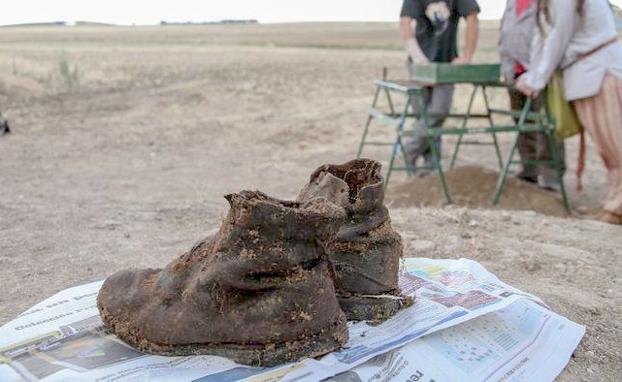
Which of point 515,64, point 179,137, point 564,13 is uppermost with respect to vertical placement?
point 564,13

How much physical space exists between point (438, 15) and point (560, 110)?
1.39 meters

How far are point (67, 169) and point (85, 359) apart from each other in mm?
4470

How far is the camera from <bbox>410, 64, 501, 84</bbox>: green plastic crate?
15.1ft

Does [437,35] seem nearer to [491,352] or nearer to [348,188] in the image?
[348,188]

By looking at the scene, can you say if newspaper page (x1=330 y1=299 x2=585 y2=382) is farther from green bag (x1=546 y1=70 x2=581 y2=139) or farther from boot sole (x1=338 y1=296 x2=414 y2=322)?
green bag (x1=546 y1=70 x2=581 y2=139)

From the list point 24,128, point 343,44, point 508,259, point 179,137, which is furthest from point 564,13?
point 343,44

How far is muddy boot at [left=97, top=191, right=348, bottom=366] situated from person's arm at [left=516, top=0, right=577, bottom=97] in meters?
3.20

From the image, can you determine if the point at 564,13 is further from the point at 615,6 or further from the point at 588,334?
the point at 588,334

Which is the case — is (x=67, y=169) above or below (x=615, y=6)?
below

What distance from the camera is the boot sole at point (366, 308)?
6.61 feet

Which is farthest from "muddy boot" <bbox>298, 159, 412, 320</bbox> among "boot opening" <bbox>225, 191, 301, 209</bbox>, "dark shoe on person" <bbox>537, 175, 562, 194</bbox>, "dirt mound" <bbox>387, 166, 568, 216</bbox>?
"dark shoe on person" <bbox>537, 175, 562, 194</bbox>

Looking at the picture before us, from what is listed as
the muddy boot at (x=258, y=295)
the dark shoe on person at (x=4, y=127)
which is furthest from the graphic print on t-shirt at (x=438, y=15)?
the dark shoe on person at (x=4, y=127)

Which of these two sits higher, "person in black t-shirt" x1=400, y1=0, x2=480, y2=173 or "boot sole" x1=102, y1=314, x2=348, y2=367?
"person in black t-shirt" x1=400, y1=0, x2=480, y2=173

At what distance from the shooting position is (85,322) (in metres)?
2.03
